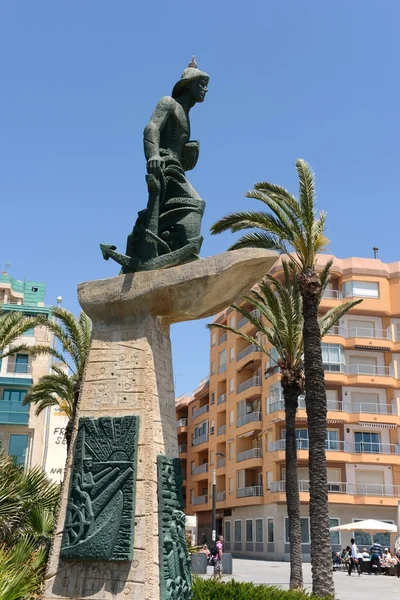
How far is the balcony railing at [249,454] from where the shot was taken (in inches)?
1788

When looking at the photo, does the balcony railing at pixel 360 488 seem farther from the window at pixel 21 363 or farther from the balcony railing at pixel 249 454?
the window at pixel 21 363

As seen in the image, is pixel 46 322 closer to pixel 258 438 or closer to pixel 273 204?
pixel 273 204

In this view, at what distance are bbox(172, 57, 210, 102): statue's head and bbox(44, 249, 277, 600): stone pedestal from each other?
7.46ft

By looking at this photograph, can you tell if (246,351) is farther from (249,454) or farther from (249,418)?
(249,454)

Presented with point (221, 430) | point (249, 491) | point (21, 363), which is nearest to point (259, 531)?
point (249, 491)

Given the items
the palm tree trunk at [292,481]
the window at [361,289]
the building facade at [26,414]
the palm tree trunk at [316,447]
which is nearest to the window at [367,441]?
the window at [361,289]

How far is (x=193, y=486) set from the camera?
61375mm

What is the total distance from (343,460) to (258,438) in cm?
836

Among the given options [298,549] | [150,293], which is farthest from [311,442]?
[150,293]

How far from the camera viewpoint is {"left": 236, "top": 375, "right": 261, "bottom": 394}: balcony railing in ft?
154

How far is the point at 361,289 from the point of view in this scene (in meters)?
44.9

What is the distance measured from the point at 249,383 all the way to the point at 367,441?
9566 millimetres

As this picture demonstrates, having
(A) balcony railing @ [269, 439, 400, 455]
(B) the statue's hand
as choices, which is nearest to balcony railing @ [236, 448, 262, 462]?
(A) balcony railing @ [269, 439, 400, 455]

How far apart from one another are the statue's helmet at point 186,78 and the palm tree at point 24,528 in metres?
4.98
